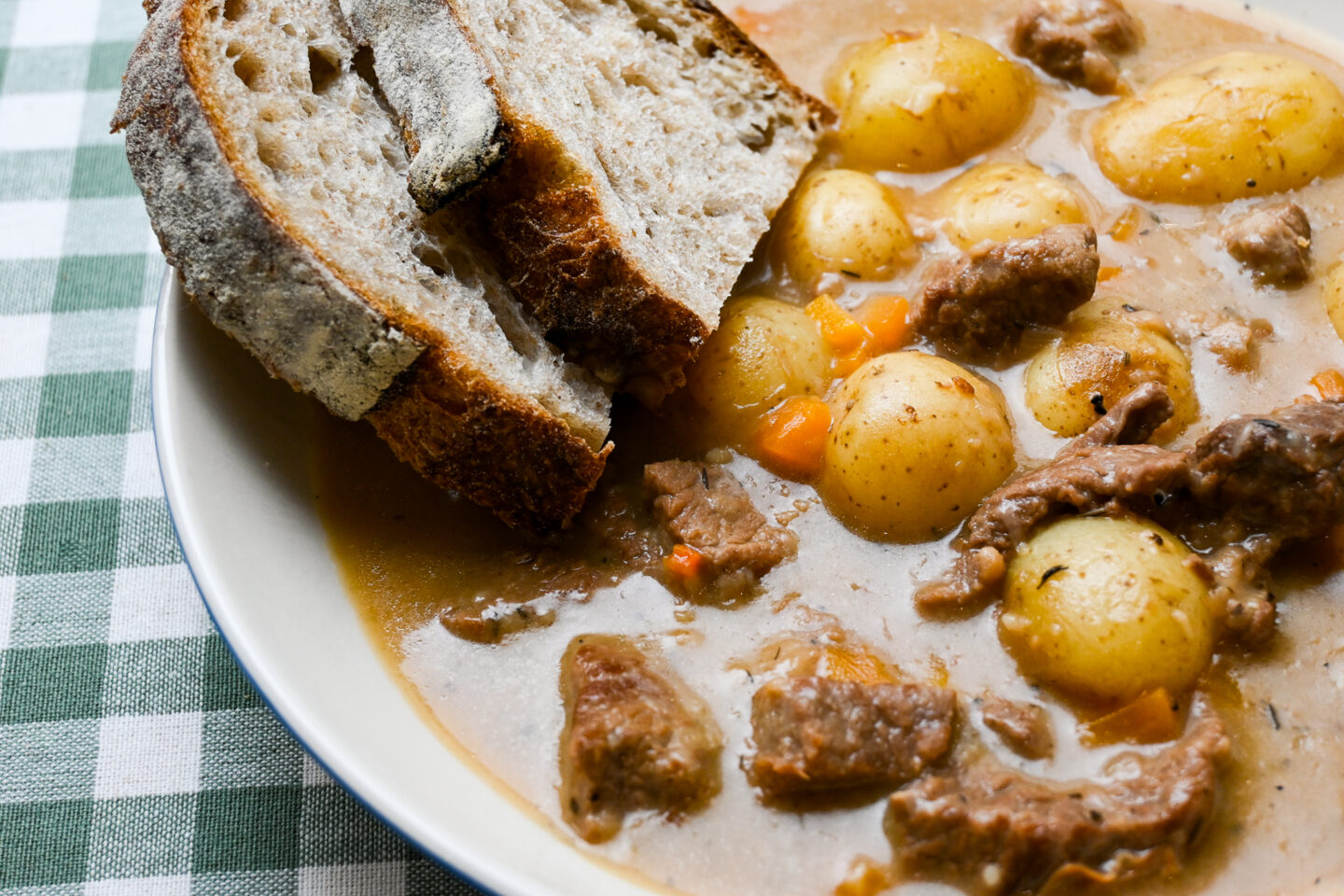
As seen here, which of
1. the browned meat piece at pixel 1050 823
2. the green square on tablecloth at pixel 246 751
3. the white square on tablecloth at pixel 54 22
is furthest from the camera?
the white square on tablecloth at pixel 54 22

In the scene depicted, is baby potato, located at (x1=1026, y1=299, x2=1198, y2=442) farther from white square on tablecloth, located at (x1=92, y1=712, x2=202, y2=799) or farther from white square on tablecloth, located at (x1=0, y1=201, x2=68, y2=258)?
white square on tablecloth, located at (x1=0, y1=201, x2=68, y2=258)

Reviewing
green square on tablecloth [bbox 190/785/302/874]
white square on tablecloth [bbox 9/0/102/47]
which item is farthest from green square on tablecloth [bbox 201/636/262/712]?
white square on tablecloth [bbox 9/0/102/47]

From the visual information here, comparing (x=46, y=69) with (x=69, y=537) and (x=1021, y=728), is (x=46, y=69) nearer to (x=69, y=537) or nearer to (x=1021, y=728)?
(x=69, y=537)

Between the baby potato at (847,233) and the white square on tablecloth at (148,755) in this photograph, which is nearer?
the white square on tablecloth at (148,755)

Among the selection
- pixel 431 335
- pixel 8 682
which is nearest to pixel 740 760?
pixel 431 335

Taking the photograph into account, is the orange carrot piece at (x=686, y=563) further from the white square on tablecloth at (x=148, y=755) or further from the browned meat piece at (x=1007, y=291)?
the white square on tablecloth at (x=148, y=755)

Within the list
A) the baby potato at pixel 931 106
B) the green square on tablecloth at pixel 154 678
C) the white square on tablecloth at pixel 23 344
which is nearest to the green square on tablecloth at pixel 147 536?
the green square on tablecloth at pixel 154 678

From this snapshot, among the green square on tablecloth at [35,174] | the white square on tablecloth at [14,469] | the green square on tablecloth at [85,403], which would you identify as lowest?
the white square on tablecloth at [14,469]
